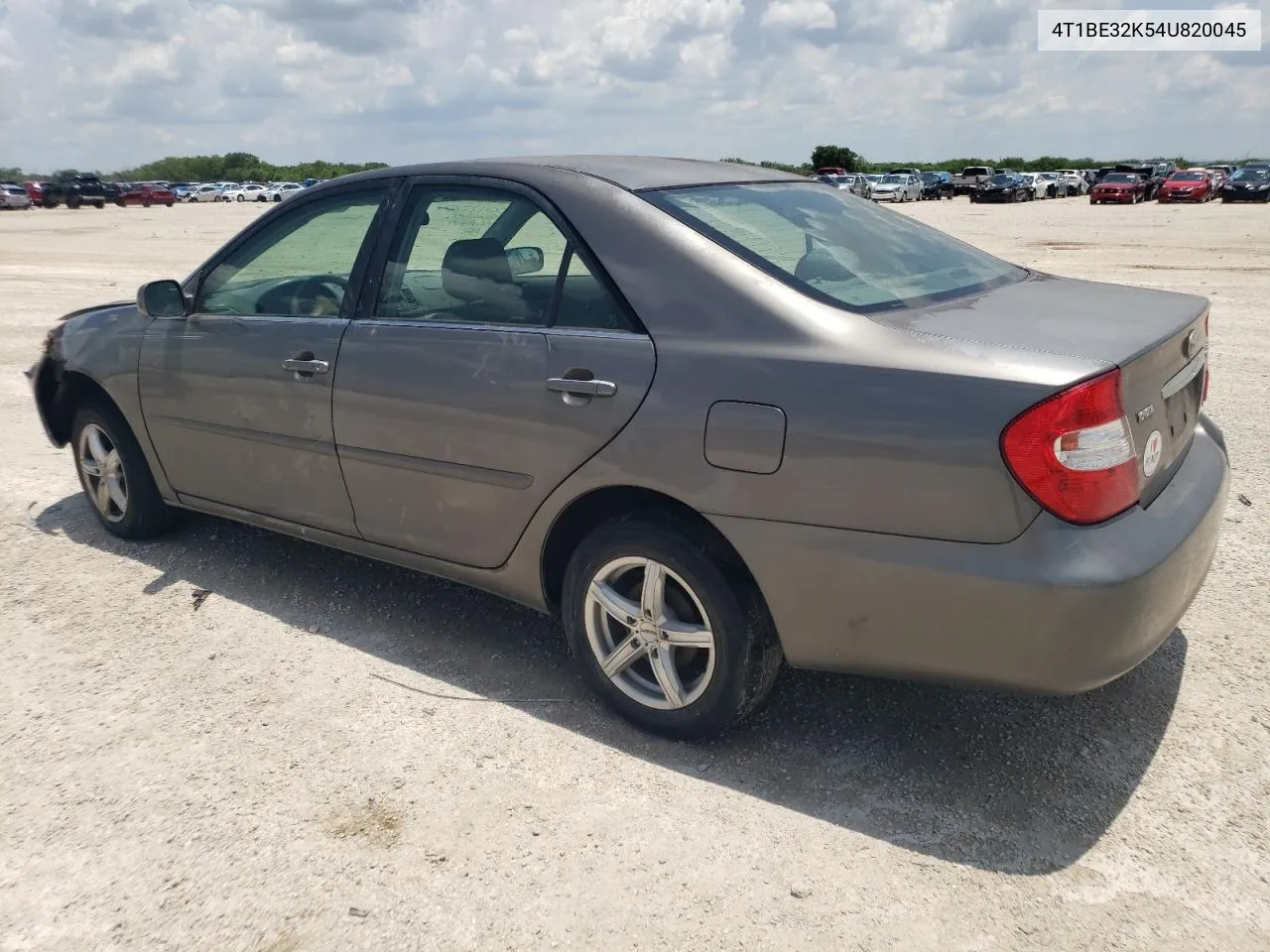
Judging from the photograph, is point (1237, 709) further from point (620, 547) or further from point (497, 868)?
point (497, 868)

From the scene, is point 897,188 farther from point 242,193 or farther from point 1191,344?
point 1191,344

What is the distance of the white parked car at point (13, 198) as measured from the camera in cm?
5997

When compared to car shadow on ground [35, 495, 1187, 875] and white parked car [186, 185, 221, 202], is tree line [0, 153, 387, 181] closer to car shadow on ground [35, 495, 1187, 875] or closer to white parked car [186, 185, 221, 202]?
white parked car [186, 185, 221, 202]

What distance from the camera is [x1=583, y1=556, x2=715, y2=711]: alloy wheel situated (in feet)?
10.1

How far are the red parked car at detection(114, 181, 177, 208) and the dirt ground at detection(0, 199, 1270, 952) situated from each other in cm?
6634

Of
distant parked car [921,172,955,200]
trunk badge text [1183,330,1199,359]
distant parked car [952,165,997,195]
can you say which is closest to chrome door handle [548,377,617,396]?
trunk badge text [1183,330,1199,359]

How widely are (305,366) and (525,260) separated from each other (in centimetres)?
97

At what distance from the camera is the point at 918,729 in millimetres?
3250

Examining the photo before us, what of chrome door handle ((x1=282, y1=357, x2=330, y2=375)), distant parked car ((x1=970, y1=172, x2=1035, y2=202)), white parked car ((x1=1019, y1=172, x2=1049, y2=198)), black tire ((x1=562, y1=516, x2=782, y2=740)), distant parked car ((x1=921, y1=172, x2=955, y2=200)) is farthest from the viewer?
→ distant parked car ((x1=921, y1=172, x2=955, y2=200))

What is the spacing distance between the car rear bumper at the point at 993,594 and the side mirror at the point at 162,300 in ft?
8.96

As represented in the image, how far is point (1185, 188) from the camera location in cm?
4441

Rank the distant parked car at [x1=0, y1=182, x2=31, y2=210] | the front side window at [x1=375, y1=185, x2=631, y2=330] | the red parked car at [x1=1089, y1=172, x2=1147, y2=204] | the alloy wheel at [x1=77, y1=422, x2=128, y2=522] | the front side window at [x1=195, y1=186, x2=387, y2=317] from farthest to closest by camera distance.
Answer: the distant parked car at [x1=0, y1=182, x2=31, y2=210], the red parked car at [x1=1089, y1=172, x2=1147, y2=204], the alloy wheel at [x1=77, y1=422, x2=128, y2=522], the front side window at [x1=195, y1=186, x2=387, y2=317], the front side window at [x1=375, y1=185, x2=631, y2=330]

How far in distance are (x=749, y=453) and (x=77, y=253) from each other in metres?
26.6

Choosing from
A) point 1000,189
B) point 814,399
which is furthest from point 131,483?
point 1000,189
